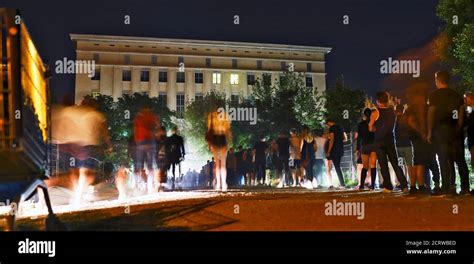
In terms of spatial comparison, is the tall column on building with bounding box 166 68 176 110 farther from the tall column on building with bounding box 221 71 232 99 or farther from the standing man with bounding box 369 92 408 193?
the standing man with bounding box 369 92 408 193

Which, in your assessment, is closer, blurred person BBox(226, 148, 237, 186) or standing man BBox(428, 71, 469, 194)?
standing man BBox(428, 71, 469, 194)

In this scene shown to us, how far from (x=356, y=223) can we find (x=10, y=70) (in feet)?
13.8

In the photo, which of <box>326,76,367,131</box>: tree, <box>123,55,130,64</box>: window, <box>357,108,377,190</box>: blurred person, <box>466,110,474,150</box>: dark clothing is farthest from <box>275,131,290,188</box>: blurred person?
<box>123,55,130,64</box>: window

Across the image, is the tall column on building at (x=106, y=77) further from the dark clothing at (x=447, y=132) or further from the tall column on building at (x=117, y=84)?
the dark clothing at (x=447, y=132)

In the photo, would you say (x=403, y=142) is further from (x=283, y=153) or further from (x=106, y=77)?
(x=106, y=77)

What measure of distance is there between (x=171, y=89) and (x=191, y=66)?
397cm

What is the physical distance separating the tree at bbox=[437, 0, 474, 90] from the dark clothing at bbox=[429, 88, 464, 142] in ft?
30.9

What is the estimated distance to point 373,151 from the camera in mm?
10391

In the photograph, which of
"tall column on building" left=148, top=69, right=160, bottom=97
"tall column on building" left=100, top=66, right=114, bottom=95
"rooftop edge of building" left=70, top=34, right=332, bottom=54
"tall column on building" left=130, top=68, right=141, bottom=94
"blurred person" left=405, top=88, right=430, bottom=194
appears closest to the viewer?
"blurred person" left=405, top=88, right=430, bottom=194

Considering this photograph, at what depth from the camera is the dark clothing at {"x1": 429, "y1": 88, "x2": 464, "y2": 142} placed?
8.38 m

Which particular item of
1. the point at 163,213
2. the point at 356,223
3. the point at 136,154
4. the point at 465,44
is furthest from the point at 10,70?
the point at 465,44

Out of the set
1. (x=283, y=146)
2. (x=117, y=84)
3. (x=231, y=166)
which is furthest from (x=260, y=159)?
(x=117, y=84)

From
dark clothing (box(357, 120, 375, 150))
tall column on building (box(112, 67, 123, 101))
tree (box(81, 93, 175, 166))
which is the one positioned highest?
tall column on building (box(112, 67, 123, 101))

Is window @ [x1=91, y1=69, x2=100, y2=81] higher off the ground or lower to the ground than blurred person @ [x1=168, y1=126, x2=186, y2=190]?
higher
